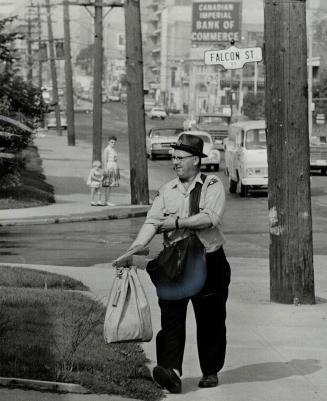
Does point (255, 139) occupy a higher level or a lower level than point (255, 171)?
higher

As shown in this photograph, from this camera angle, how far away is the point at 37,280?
46.8ft

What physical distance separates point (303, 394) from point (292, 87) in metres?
4.75

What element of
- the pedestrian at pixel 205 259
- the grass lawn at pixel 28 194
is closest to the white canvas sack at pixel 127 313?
the pedestrian at pixel 205 259

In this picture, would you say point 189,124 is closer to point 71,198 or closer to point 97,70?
point 97,70

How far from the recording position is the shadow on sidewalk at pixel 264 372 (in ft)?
29.3

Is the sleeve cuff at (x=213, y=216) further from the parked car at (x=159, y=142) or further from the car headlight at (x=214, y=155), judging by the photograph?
the parked car at (x=159, y=142)

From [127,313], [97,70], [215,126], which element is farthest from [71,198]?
[215,126]

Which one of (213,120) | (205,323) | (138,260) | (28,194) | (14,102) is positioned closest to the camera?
(205,323)

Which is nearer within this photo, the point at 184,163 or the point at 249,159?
the point at 184,163

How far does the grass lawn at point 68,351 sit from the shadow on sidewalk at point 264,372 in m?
0.36

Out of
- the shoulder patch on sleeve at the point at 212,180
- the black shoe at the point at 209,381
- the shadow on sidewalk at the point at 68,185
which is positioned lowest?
the shadow on sidewalk at the point at 68,185

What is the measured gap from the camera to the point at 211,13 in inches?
3927

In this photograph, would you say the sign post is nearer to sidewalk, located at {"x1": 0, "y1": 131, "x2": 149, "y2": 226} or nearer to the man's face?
the man's face

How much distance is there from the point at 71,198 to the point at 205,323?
26.8 m
